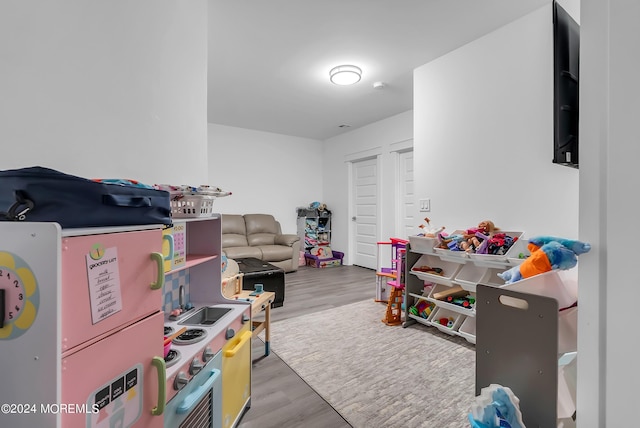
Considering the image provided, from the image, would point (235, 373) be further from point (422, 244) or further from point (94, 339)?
point (422, 244)

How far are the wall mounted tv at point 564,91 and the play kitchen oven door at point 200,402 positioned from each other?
56.6 inches

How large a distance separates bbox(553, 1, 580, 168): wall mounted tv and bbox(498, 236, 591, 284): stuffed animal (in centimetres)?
26

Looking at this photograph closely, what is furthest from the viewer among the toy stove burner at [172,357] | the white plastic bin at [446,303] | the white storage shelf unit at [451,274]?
the white plastic bin at [446,303]

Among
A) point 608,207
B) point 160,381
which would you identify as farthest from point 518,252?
point 160,381

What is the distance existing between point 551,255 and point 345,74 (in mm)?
2782

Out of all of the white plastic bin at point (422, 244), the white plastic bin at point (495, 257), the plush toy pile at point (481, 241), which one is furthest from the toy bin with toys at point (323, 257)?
the white plastic bin at point (495, 257)

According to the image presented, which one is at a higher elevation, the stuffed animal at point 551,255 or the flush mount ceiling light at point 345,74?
the flush mount ceiling light at point 345,74

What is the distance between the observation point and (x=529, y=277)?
942 millimetres

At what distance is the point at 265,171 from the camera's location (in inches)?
221

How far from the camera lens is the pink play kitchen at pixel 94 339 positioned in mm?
583

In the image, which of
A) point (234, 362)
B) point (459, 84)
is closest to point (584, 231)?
point (234, 362)

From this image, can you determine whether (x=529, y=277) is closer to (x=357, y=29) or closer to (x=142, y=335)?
(x=142, y=335)

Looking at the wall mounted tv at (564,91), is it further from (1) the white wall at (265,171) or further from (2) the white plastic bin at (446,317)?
(1) the white wall at (265,171)

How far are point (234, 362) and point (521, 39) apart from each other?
2969mm
